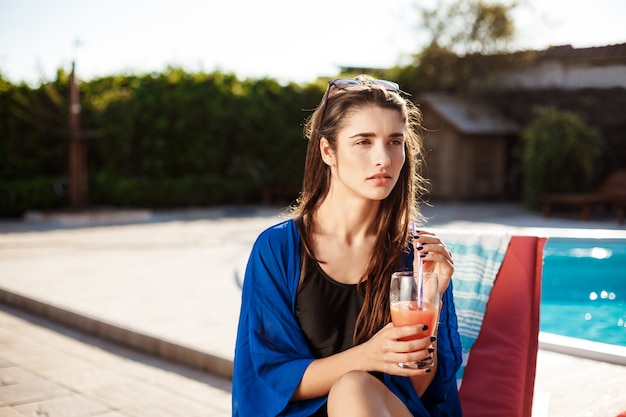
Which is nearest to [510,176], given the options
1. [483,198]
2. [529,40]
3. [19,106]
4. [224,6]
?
[483,198]

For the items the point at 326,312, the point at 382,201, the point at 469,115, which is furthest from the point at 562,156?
the point at 326,312

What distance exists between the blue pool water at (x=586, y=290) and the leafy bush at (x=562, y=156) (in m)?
6.86

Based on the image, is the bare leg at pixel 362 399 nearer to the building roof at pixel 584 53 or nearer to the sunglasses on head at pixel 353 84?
the sunglasses on head at pixel 353 84

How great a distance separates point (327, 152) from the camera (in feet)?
6.83

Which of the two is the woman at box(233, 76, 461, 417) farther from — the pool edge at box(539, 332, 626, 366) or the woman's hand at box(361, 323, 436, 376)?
the pool edge at box(539, 332, 626, 366)

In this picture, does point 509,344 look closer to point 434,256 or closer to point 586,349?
point 434,256

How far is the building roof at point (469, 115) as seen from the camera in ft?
58.2

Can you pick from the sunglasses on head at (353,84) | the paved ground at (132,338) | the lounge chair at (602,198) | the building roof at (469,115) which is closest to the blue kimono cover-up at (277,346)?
the sunglasses on head at (353,84)

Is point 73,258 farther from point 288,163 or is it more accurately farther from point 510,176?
point 510,176

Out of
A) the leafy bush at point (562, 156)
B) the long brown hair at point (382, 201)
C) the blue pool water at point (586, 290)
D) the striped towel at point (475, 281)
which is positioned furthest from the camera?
the leafy bush at point (562, 156)

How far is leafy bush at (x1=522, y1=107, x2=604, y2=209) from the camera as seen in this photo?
49.0ft

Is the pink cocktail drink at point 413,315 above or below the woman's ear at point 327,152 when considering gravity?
below

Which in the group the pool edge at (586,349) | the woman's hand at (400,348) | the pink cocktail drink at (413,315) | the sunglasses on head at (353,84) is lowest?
the pool edge at (586,349)

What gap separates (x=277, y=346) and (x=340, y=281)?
0.89ft
